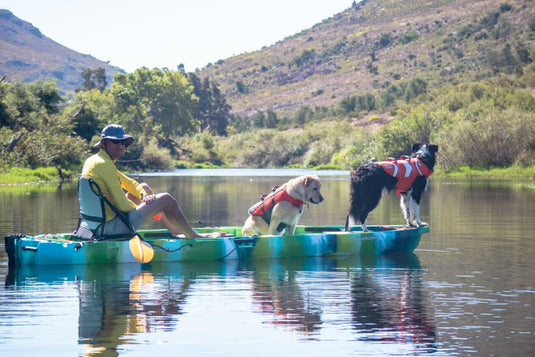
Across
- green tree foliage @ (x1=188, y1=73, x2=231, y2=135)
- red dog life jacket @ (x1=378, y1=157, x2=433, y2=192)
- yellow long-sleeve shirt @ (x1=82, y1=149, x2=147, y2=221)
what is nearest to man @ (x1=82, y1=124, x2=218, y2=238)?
yellow long-sleeve shirt @ (x1=82, y1=149, x2=147, y2=221)

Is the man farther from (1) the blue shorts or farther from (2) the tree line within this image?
(2) the tree line

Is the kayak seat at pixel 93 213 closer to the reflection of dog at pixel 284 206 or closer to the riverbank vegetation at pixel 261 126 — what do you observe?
the reflection of dog at pixel 284 206

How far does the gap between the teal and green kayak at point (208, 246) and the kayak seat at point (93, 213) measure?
15 cm

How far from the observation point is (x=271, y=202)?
51.4ft

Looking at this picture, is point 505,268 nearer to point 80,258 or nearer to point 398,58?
point 80,258

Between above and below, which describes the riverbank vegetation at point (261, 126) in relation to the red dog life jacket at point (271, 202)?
above

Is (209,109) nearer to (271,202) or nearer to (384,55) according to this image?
(384,55)

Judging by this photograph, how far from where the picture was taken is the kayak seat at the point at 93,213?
14102mm

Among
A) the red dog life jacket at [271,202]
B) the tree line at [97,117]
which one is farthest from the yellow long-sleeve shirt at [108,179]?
the tree line at [97,117]

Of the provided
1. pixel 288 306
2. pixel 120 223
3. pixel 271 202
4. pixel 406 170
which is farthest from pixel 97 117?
→ pixel 288 306

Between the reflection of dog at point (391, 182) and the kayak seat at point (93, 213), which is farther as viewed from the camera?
the reflection of dog at point (391, 182)

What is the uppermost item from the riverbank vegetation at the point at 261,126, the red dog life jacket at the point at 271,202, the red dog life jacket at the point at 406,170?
the riverbank vegetation at the point at 261,126

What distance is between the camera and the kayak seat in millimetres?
14102

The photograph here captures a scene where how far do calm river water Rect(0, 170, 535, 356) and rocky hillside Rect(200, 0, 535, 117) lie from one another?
80.1 m
